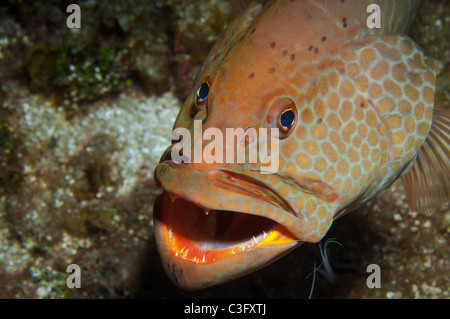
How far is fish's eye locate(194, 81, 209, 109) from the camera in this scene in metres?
2.38

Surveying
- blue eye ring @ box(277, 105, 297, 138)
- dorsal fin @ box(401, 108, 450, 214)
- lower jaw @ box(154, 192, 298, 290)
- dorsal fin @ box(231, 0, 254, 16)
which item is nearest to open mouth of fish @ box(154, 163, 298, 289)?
lower jaw @ box(154, 192, 298, 290)

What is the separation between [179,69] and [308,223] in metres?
3.37

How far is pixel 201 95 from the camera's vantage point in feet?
7.87

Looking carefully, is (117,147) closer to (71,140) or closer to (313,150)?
(71,140)

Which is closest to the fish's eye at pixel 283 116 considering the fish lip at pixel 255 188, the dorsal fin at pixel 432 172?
the fish lip at pixel 255 188

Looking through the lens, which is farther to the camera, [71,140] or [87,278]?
[71,140]

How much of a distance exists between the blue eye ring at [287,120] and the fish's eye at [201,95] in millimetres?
531

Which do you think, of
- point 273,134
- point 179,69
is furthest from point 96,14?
point 273,134

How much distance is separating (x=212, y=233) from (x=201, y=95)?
3.01 feet

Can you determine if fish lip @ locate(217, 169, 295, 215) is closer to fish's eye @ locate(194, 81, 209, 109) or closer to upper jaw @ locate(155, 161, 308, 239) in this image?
upper jaw @ locate(155, 161, 308, 239)

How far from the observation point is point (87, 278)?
4.33 metres

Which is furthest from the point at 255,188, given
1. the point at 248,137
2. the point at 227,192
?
the point at 248,137

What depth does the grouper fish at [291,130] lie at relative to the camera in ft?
6.77
